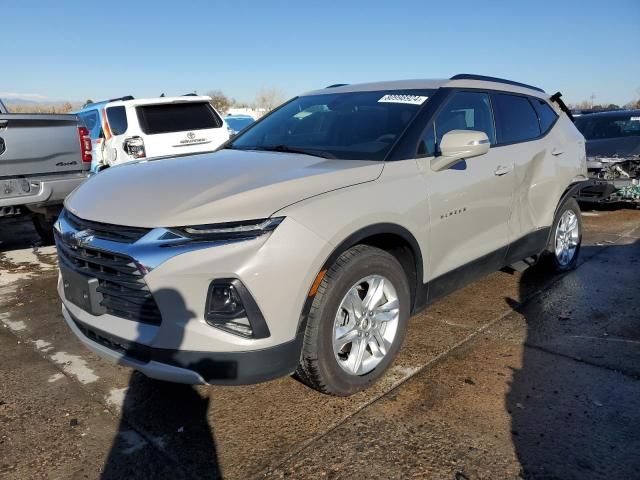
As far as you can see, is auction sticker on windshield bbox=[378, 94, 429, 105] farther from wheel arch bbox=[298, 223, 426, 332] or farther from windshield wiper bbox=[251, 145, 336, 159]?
wheel arch bbox=[298, 223, 426, 332]

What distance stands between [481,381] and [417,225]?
3.29 feet

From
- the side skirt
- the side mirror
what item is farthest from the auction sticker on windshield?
the side skirt

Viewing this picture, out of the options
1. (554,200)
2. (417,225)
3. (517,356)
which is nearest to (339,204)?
(417,225)

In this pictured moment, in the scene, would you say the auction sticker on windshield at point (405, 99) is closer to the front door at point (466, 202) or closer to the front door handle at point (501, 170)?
the front door at point (466, 202)

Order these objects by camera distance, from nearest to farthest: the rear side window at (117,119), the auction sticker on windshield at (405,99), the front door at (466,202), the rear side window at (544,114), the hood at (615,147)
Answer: the front door at (466,202)
the auction sticker on windshield at (405,99)
the rear side window at (544,114)
the rear side window at (117,119)
the hood at (615,147)

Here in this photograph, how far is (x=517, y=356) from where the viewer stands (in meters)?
3.34

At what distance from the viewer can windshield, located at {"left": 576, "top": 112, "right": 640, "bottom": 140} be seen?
868cm

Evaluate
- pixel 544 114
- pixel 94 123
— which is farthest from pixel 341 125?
pixel 94 123

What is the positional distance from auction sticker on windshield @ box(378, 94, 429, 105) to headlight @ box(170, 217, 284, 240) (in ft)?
5.28

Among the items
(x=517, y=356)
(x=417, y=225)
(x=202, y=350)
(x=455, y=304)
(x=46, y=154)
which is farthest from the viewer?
(x=46, y=154)

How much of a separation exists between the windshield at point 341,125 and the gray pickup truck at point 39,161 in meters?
2.34

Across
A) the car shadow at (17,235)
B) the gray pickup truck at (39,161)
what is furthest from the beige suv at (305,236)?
the car shadow at (17,235)

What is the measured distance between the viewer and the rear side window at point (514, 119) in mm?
3943

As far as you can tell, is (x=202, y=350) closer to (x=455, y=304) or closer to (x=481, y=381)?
(x=481, y=381)
